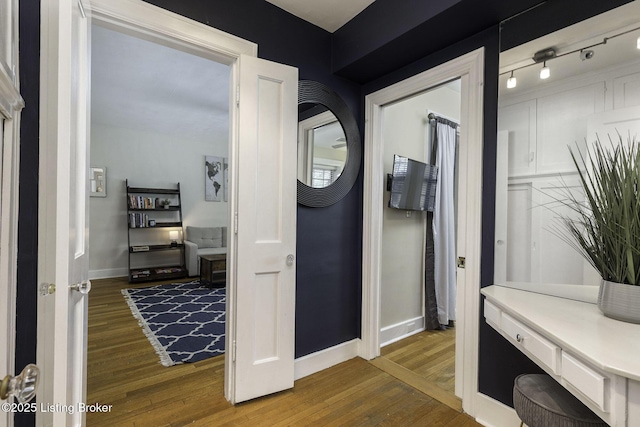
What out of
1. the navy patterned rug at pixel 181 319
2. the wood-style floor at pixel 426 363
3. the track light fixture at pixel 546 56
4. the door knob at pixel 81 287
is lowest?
the wood-style floor at pixel 426 363

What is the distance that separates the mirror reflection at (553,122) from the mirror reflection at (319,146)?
3.73 feet

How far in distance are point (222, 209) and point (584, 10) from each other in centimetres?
Result: 600

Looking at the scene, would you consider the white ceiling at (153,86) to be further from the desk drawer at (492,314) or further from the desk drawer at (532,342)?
the desk drawer at (532,342)

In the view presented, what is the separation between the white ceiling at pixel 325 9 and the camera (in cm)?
201

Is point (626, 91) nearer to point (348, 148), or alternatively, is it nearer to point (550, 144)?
point (550, 144)

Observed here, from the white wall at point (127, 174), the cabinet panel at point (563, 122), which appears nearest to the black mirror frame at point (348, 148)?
the cabinet panel at point (563, 122)

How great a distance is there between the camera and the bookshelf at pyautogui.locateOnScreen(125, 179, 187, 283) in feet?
17.3

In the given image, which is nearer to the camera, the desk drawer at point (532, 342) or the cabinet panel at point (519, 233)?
the desk drawer at point (532, 342)

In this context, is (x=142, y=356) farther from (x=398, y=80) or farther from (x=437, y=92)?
(x=437, y=92)

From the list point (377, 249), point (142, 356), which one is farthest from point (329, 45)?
point (142, 356)

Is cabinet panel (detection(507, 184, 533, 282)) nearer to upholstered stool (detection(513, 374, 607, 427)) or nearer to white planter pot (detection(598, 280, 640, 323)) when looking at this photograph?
white planter pot (detection(598, 280, 640, 323))

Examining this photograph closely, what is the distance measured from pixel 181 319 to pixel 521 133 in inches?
138

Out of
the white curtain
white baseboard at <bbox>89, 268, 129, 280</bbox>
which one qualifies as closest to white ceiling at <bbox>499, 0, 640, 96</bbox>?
the white curtain

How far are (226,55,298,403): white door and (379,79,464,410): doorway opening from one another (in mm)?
1159
